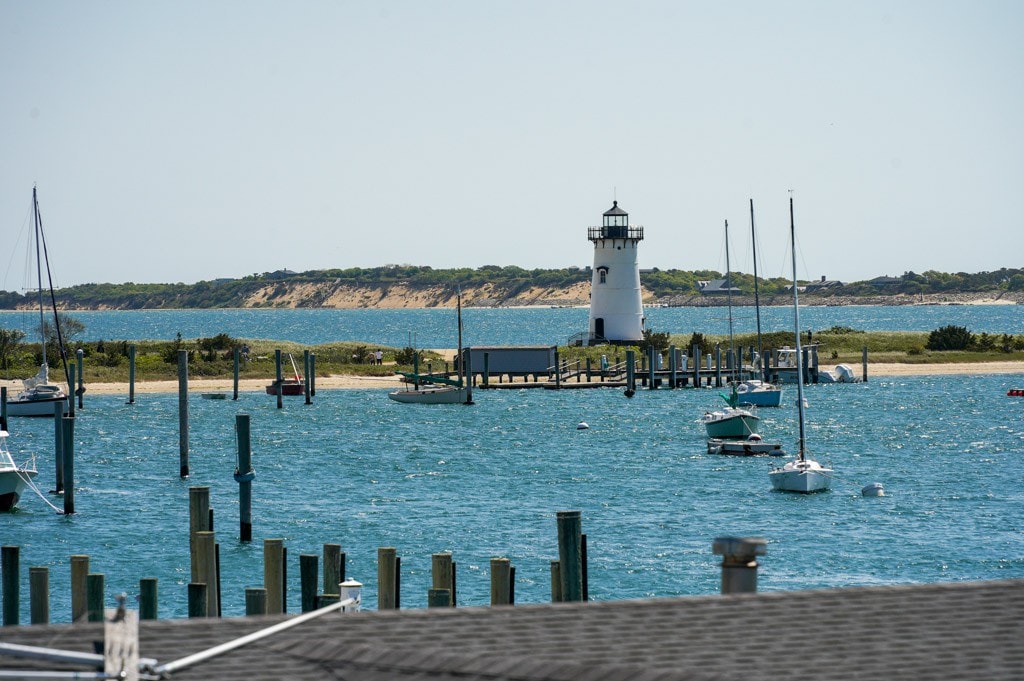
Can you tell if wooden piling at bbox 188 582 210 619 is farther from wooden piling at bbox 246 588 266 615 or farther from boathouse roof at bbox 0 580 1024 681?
boathouse roof at bbox 0 580 1024 681

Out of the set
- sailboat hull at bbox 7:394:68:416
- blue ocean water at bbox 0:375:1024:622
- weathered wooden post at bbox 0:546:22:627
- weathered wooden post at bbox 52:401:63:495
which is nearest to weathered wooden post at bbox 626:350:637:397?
blue ocean water at bbox 0:375:1024:622

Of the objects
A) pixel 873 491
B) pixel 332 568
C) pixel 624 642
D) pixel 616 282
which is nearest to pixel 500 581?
pixel 332 568

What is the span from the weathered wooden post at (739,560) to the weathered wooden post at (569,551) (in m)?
4.67

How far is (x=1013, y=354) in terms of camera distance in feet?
288

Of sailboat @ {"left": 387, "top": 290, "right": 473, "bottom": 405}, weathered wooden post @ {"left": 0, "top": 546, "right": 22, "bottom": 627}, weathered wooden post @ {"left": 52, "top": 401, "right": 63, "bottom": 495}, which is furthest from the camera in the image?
sailboat @ {"left": 387, "top": 290, "right": 473, "bottom": 405}

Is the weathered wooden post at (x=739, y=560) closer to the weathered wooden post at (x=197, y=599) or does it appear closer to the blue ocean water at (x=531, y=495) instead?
the weathered wooden post at (x=197, y=599)

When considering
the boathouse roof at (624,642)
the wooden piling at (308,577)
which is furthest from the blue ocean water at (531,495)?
the boathouse roof at (624,642)

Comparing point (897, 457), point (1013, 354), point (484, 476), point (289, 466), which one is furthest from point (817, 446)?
point (1013, 354)

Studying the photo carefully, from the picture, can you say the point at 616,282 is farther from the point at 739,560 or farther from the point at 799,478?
the point at 739,560

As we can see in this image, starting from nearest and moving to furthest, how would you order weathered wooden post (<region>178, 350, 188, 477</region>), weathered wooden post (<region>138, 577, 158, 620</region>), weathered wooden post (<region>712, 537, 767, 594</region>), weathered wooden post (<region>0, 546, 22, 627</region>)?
weathered wooden post (<region>712, 537, 767, 594</region>)
weathered wooden post (<region>138, 577, 158, 620</region>)
weathered wooden post (<region>0, 546, 22, 627</region>)
weathered wooden post (<region>178, 350, 188, 477</region>)

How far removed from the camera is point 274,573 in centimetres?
1808

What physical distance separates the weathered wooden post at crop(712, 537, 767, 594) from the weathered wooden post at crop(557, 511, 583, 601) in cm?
467

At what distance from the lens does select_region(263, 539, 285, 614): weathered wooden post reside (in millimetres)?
18016

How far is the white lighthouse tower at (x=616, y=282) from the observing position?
84812mm
